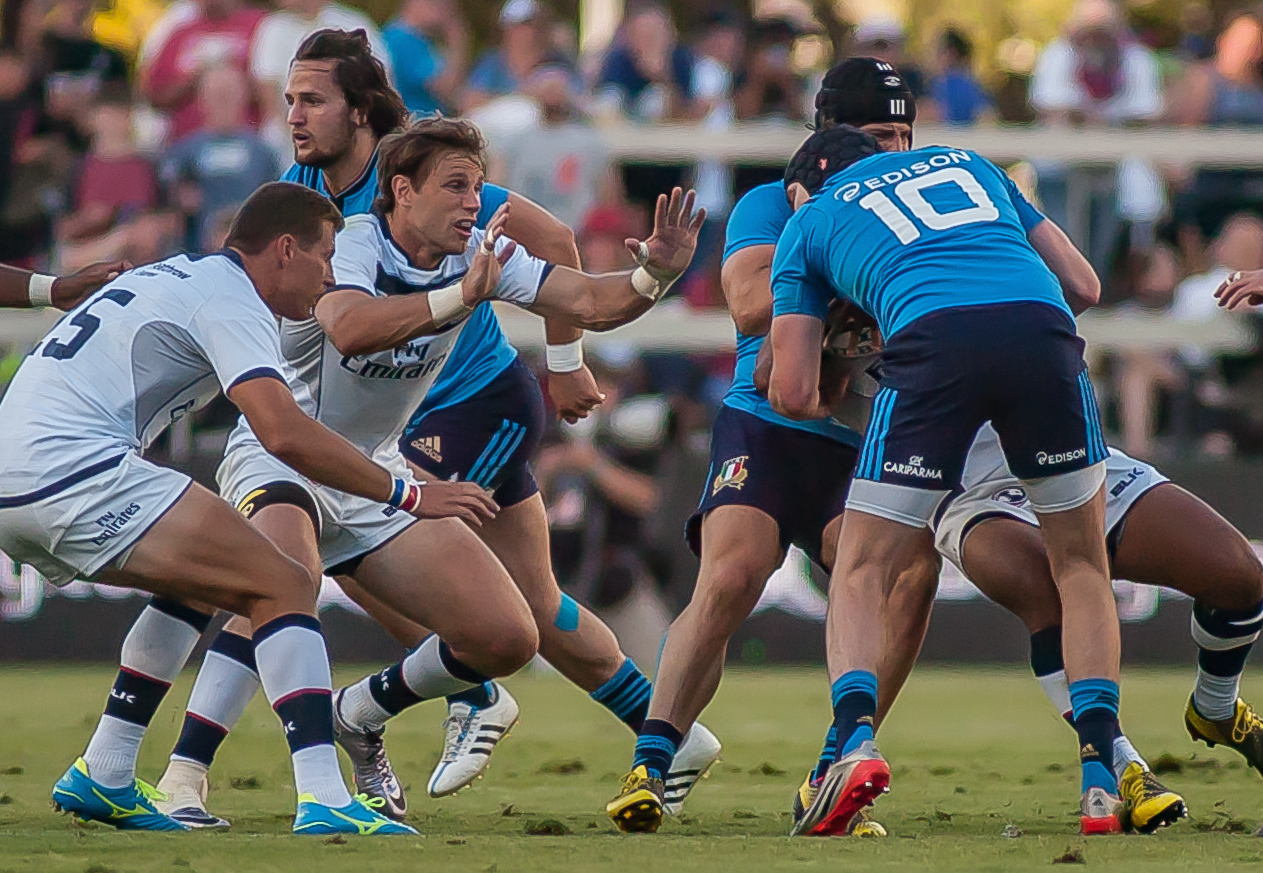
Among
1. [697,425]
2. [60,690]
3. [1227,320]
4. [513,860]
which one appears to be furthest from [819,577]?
[513,860]

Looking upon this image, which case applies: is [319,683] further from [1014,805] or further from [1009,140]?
[1009,140]

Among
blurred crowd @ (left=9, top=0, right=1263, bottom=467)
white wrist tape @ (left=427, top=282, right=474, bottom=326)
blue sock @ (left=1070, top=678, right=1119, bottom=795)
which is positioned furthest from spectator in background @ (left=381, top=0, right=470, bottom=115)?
blue sock @ (left=1070, top=678, right=1119, bottom=795)

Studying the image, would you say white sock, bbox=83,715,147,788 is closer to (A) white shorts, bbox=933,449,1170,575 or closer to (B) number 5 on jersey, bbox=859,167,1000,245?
(A) white shorts, bbox=933,449,1170,575

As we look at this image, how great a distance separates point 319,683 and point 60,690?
638cm

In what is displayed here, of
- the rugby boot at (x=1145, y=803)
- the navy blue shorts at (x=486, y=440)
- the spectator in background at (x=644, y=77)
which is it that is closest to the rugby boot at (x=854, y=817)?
the rugby boot at (x=1145, y=803)

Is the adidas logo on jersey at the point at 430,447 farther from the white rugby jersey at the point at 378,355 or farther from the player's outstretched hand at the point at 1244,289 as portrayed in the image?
the player's outstretched hand at the point at 1244,289

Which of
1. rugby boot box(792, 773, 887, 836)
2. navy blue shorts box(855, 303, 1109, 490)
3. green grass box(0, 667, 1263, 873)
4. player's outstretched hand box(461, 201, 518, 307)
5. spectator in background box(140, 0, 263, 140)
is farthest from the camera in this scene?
spectator in background box(140, 0, 263, 140)

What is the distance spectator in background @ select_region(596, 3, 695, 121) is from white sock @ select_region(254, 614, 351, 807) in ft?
33.1

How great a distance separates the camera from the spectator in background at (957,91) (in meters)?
16.0

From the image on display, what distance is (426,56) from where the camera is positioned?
15.0 meters

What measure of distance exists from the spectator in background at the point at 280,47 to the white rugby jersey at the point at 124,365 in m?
8.42

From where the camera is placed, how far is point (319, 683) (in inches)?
237

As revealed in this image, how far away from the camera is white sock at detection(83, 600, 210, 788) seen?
662cm

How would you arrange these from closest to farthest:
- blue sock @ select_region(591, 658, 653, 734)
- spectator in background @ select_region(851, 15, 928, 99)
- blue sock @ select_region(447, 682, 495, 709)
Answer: blue sock @ select_region(591, 658, 653, 734) → blue sock @ select_region(447, 682, 495, 709) → spectator in background @ select_region(851, 15, 928, 99)
